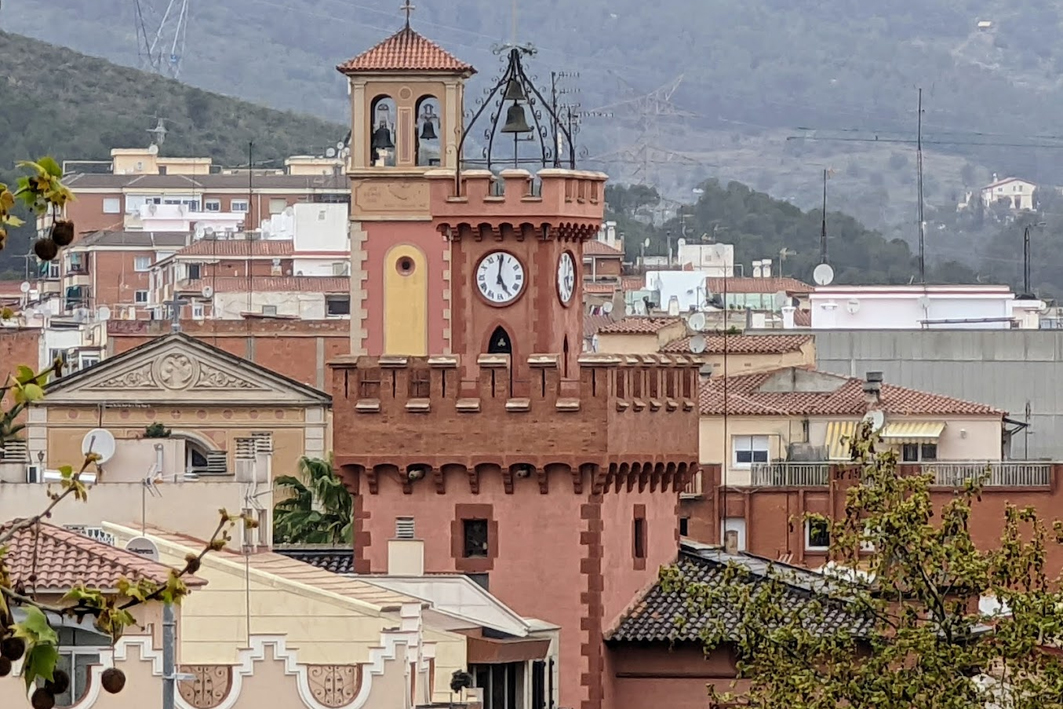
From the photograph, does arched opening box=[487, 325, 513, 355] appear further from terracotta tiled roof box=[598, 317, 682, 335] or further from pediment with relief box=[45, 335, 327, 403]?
pediment with relief box=[45, 335, 327, 403]

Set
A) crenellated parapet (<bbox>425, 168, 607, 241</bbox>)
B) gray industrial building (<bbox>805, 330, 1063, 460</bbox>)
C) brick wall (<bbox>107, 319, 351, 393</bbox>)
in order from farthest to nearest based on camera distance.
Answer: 1. brick wall (<bbox>107, 319, 351, 393</bbox>)
2. gray industrial building (<bbox>805, 330, 1063, 460</bbox>)
3. crenellated parapet (<bbox>425, 168, 607, 241</bbox>)

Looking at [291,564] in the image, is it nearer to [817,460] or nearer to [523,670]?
[523,670]

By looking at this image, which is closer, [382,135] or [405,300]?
[405,300]

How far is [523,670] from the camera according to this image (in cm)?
4906

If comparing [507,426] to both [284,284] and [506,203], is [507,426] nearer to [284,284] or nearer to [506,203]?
[506,203]

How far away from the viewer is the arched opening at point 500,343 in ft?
174

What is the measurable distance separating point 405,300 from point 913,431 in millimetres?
10297

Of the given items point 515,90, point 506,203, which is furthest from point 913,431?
point 515,90

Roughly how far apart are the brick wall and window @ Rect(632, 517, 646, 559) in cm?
5067

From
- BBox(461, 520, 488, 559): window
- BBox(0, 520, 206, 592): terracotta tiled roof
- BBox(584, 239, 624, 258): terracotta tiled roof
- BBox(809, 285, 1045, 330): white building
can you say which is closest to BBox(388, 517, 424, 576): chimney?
BBox(461, 520, 488, 559): window

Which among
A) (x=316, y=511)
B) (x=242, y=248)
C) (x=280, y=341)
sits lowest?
(x=316, y=511)

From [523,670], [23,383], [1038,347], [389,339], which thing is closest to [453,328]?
[523,670]

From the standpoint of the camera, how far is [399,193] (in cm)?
7862

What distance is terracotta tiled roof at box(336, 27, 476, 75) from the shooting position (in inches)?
3162
